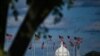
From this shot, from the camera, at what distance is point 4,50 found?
3727 millimetres

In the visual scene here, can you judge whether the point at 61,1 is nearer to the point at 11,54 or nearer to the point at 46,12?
the point at 46,12

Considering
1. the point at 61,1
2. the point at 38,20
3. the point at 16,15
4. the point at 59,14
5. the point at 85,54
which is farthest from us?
the point at 85,54

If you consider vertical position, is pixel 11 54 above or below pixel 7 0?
below

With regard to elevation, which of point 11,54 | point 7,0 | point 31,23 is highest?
point 7,0

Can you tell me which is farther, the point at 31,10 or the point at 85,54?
the point at 85,54

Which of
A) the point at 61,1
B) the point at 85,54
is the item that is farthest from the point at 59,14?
the point at 85,54

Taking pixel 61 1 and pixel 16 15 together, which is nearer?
pixel 61 1

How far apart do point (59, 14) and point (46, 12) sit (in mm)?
567

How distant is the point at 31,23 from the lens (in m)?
3.65

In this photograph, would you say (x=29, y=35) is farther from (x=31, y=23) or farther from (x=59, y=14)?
(x=59, y=14)

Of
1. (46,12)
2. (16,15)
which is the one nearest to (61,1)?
(46,12)

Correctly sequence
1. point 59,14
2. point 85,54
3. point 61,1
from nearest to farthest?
point 61,1 → point 59,14 → point 85,54

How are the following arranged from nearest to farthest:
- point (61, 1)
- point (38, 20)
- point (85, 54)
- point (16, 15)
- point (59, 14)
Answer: point (38, 20) < point (61, 1) < point (59, 14) < point (16, 15) < point (85, 54)

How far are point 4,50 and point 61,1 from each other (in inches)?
32.3
